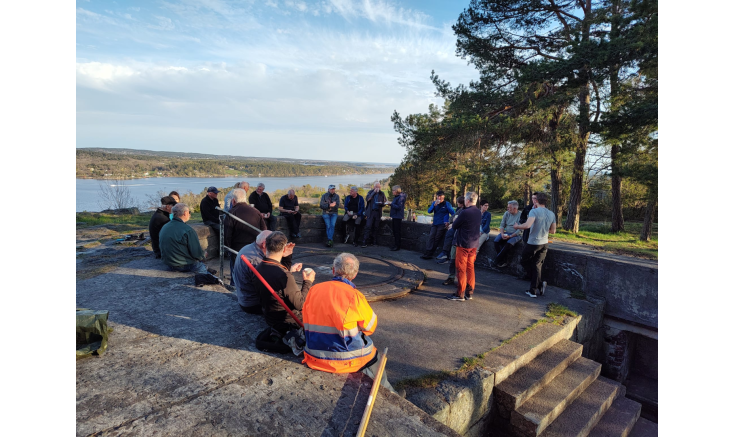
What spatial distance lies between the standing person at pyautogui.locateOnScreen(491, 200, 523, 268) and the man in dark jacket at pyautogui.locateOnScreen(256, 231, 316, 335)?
4.74 metres

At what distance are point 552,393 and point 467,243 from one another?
234cm

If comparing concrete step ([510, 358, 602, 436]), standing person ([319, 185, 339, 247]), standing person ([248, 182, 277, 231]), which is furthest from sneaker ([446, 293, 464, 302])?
standing person ([248, 182, 277, 231])

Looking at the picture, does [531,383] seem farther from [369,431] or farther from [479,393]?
[369,431]

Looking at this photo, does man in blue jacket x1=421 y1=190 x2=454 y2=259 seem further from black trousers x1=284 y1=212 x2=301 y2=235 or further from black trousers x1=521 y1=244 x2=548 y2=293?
black trousers x1=284 y1=212 x2=301 y2=235

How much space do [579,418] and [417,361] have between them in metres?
1.80

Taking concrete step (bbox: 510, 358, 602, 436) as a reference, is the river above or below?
above

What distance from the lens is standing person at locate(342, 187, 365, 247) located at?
9.73 m

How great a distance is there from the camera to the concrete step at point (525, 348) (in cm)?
394

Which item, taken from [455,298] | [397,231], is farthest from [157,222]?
[455,298]

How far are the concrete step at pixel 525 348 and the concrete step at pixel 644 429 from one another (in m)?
Result: 1.19

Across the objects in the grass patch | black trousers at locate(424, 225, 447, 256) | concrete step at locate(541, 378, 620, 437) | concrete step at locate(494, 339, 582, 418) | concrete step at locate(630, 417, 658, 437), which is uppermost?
black trousers at locate(424, 225, 447, 256)

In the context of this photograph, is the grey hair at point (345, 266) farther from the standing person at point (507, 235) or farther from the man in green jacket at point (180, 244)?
the standing person at point (507, 235)

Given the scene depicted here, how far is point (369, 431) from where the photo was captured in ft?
7.93

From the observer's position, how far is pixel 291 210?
9492 millimetres
